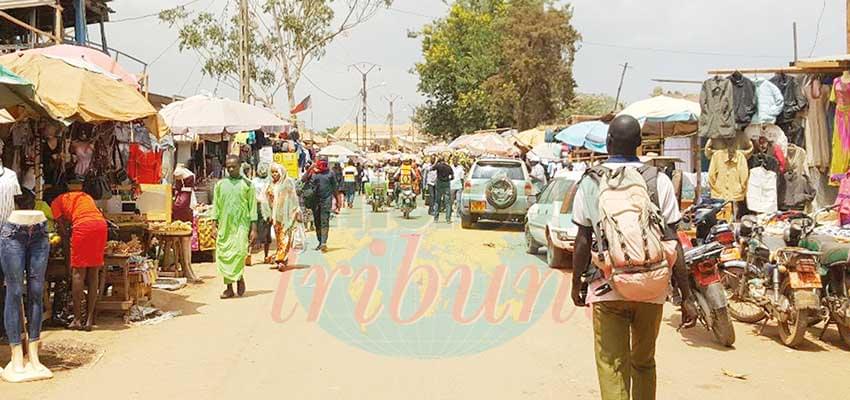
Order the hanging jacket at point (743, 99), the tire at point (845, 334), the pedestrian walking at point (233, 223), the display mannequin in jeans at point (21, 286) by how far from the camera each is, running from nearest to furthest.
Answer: the display mannequin in jeans at point (21, 286), the tire at point (845, 334), the pedestrian walking at point (233, 223), the hanging jacket at point (743, 99)

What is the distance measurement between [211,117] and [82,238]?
25.9 ft

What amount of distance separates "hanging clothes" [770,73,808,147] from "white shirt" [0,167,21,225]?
395 inches

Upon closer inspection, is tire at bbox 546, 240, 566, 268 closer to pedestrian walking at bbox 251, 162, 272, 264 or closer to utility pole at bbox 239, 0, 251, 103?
pedestrian walking at bbox 251, 162, 272, 264

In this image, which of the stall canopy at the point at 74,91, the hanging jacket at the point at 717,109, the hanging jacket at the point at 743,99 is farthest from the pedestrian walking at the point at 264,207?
the hanging jacket at the point at 743,99

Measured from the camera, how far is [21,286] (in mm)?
6781

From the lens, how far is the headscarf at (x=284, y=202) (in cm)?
1412

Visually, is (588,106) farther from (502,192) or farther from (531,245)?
(531,245)

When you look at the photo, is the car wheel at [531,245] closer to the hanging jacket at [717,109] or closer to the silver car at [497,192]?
the hanging jacket at [717,109]

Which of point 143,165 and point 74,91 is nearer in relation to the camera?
point 74,91

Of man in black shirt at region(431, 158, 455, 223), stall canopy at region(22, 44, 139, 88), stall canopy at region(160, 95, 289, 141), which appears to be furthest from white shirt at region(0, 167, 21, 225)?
man in black shirt at region(431, 158, 455, 223)

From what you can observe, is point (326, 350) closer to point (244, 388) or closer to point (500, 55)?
point (244, 388)

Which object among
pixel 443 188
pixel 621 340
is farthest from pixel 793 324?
pixel 443 188

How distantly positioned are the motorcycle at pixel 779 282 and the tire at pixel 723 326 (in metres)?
0.51

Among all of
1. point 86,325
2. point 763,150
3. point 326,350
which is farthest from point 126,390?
point 763,150
